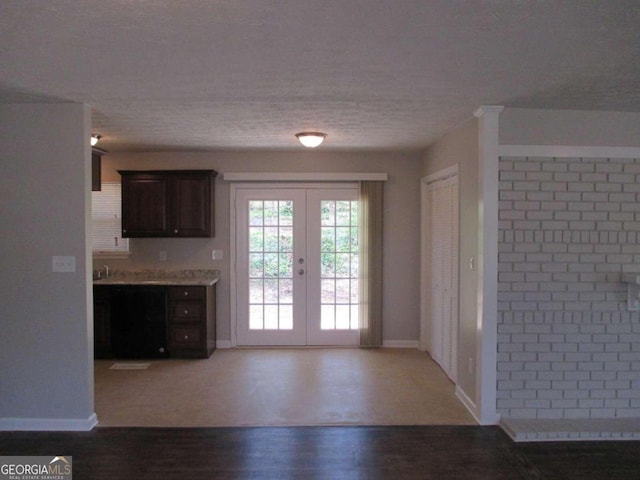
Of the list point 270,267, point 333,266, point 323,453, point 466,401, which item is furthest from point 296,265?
point 323,453

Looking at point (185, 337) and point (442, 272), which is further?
point (185, 337)

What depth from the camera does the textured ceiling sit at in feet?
6.35

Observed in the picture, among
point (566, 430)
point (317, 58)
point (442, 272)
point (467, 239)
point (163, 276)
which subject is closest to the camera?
point (317, 58)

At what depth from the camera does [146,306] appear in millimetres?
5188

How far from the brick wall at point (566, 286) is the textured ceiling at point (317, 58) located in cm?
61

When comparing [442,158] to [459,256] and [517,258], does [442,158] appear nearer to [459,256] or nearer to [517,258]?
[459,256]

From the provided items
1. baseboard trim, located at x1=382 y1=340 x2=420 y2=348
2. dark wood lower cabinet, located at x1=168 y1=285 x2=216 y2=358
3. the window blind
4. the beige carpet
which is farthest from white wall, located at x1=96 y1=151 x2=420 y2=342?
the beige carpet

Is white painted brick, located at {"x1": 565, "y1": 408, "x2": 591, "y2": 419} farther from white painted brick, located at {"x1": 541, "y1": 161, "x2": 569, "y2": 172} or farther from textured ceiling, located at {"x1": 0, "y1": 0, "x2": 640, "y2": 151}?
textured ceiling, located at {"x1": 0, "y1": 0, "x2": 640, "y2": 151}

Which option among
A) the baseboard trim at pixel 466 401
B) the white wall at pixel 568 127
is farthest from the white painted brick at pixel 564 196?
the baseboard trim at pixel 466 401

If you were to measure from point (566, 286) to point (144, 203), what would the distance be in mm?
4503

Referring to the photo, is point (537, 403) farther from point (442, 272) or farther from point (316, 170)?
point (316, 170)

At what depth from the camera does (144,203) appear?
543 centimetres

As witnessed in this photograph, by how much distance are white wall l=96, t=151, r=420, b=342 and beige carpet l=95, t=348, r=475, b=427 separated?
0.66 metres

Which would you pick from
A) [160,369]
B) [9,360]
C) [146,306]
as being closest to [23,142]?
[9,360]
